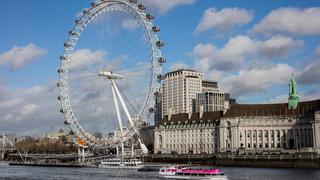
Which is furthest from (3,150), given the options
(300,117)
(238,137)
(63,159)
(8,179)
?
(8,179)

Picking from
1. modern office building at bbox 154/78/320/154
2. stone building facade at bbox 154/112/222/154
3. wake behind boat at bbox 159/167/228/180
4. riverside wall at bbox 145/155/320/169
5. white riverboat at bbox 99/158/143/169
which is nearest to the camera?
wake behind boat at bbox 159/167/228/180

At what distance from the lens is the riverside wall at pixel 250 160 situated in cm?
8662

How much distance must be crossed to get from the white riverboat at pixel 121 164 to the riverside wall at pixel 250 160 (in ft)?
60.2

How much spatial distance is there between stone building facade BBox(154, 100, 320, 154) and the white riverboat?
1142 inches

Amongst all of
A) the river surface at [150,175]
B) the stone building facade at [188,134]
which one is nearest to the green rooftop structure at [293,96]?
the stone building facade at [188,134]

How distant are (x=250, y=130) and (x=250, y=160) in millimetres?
23899

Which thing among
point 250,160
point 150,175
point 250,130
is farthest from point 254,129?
point 150,175

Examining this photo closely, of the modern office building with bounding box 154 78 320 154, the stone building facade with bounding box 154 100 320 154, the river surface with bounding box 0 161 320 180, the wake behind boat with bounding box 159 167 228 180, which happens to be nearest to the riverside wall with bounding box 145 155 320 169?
the modern office building with bounding box 154 78 320 154

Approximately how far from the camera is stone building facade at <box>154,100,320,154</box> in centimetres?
10962

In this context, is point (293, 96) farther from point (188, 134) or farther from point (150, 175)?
point (150, 175)

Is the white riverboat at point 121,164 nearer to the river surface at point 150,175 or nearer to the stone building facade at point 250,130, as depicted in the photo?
the river surface at point 150,175

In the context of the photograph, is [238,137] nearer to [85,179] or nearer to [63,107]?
[63,107]

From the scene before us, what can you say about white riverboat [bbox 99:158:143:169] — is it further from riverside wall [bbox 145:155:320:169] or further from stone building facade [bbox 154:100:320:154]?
stone building facade [bbox 154:100:320:154]

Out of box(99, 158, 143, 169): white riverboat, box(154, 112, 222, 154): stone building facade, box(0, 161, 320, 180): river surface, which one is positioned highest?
box(154, 112, 222, 154): stone building facade
